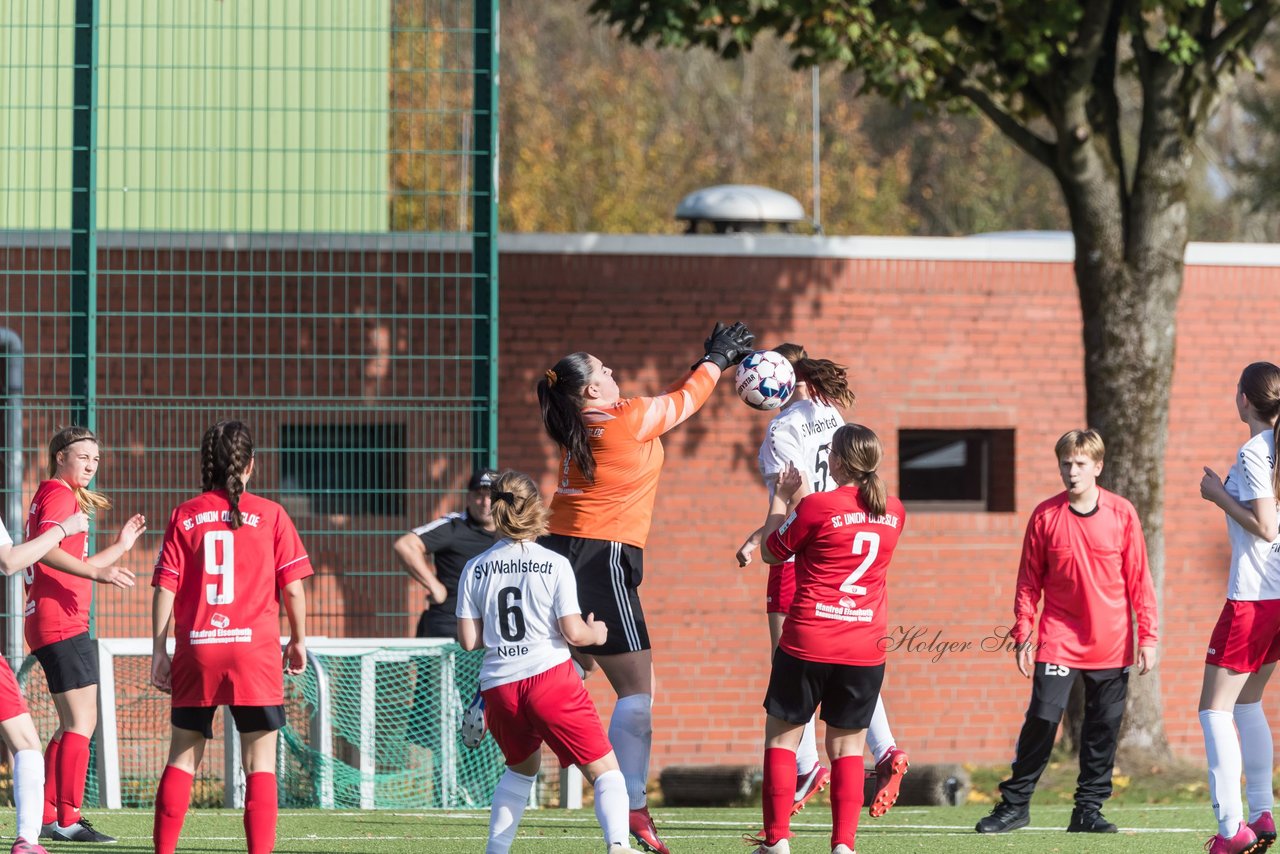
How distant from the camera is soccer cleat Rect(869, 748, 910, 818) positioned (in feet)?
23.3

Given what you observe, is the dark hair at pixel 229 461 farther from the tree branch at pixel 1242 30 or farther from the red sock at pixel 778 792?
the tree branch at pixel 1242 30

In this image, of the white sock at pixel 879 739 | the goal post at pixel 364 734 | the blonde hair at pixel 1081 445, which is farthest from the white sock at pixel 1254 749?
the goal post at pixel 364 734

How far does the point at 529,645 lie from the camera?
19.7 feet

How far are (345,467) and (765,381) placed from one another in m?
4.39

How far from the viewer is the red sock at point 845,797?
20.8 ft

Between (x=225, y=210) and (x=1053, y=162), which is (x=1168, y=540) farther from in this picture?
(x=225, y=210)

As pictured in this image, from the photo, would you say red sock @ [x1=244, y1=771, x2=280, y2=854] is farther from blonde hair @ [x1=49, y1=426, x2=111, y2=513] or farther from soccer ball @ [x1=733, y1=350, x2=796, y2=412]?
soccer ball @ [x1=733, y1=350, x2=796, y2=412]

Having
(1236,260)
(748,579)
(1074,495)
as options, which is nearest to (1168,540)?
(1236,260)

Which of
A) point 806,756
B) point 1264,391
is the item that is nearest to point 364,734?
point 806,756

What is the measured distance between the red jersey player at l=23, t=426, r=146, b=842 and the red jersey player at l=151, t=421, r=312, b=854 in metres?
1.28

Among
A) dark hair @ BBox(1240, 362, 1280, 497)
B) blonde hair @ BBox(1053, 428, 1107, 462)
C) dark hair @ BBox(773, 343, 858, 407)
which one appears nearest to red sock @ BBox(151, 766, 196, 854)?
dark hair @ BBox(773, 343, 858, 407)

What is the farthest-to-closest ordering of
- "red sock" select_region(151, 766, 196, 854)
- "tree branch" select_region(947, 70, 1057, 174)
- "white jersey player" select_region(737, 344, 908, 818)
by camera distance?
"tree branch" select_region(947, 70, 1057, 174), "white jersey player" select_region(737, 344, 908, 818), "red sock" select_region(151, 766, 196, 854)

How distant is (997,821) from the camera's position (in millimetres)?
7965

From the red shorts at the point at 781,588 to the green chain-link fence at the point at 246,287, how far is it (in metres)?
3.13
